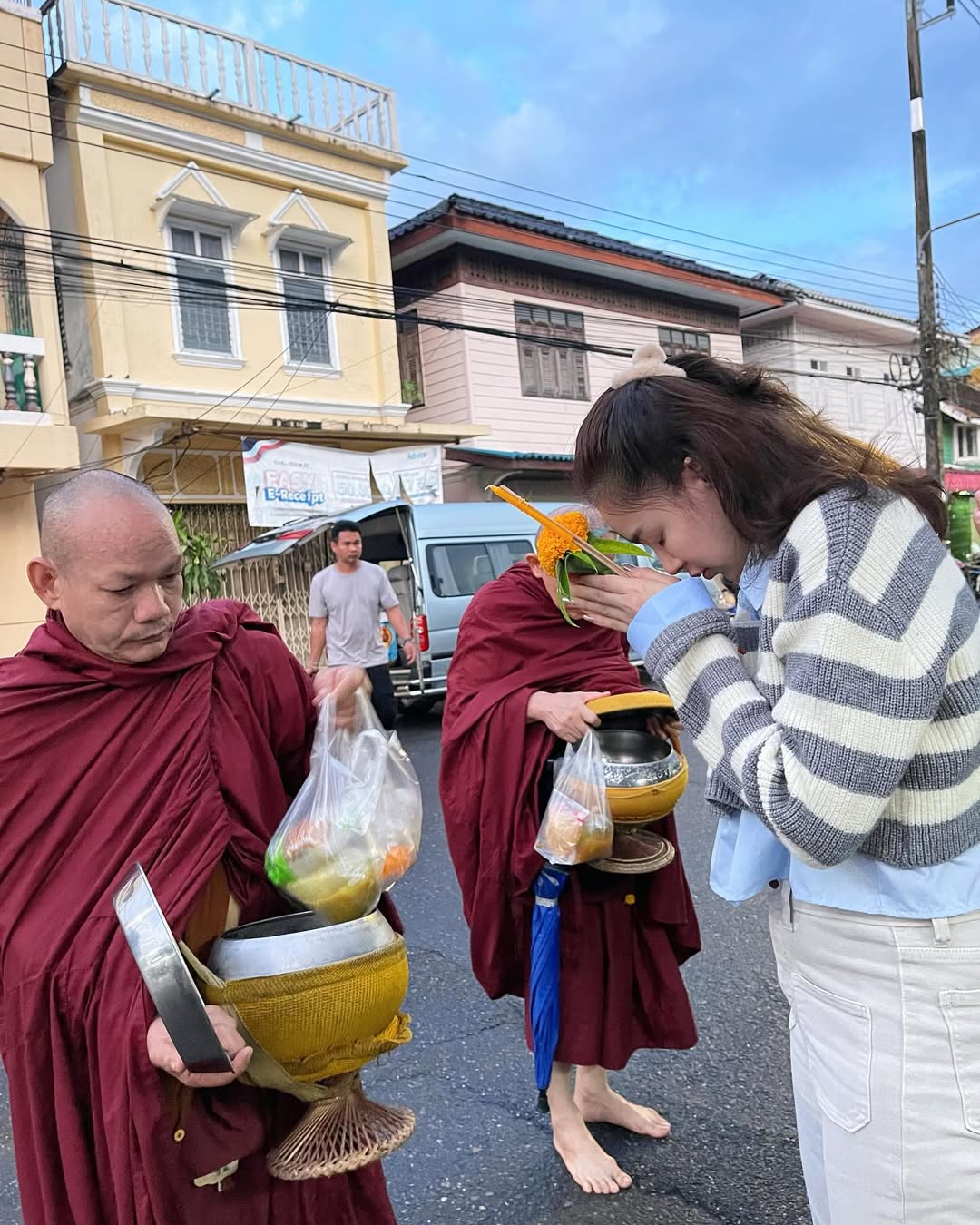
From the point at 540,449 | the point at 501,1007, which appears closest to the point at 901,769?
the point at 501,1007

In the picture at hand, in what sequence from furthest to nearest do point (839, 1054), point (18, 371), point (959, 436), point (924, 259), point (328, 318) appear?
point (959, 436) → point (924, 259) → point (328, 318) → point (18, 371) → point (839, 1054)

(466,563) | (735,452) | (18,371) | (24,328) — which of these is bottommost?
(466,563)

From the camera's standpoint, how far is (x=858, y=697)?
108cm

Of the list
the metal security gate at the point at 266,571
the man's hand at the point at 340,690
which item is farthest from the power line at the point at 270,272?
the man's hand at the point at 340,690

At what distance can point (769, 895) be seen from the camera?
1447 mm

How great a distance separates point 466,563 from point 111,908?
809 centimetres

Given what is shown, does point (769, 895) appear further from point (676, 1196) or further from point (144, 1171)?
point (676, 1196)

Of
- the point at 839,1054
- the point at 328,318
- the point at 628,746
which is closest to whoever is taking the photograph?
the point at 839,1054

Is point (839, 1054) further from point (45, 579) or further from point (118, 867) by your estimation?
point (45, 579)

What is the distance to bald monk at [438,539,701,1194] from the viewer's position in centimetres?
246

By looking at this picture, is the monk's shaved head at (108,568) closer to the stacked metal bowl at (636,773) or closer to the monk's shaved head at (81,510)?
the monk's shaved head at (81,510)

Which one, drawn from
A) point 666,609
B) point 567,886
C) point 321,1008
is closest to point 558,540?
point 666,609

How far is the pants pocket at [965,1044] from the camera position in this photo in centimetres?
115

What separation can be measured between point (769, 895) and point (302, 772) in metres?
0.96
